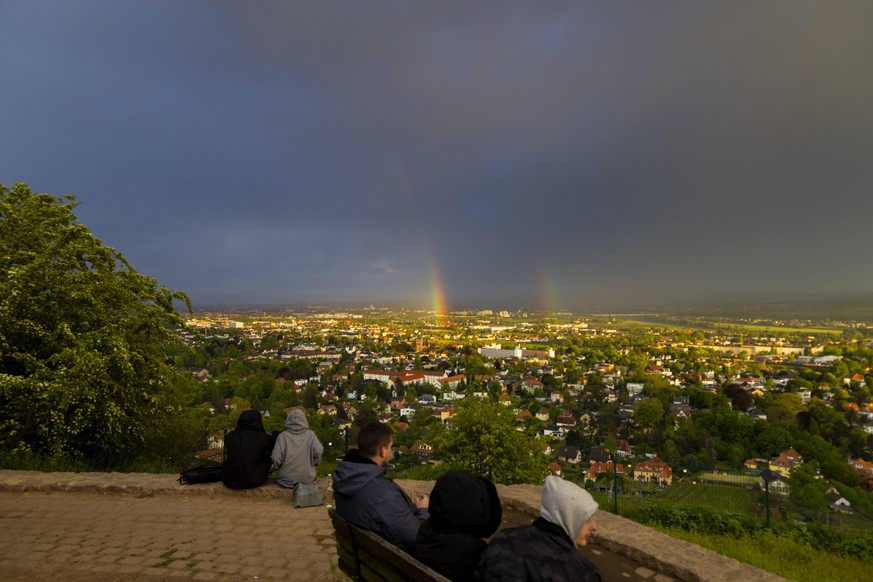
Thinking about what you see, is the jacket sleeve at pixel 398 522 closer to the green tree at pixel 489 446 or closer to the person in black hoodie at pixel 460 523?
the person in black hoodie at pixel 460 523

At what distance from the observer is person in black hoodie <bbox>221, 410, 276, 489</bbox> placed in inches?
235

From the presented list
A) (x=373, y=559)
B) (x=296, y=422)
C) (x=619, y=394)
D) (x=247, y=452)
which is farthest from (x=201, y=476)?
(x=619, y=394)

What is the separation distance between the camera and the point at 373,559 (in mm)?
2764

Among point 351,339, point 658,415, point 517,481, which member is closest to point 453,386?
point 658,415

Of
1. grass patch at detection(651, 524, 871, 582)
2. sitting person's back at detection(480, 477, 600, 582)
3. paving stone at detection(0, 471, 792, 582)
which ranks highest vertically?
sitting person's back at detection(480, 477, 600, 582)

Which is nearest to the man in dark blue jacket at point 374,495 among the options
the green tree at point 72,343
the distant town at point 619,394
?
the distant town at point 619,394

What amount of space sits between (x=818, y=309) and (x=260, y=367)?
343ft

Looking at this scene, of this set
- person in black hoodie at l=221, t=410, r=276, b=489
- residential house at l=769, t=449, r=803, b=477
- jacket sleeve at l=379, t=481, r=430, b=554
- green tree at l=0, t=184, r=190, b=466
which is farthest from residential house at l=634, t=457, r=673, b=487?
green tree at l=0, t=184, r=190, b=466

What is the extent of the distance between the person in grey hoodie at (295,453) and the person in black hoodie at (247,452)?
0.76ft

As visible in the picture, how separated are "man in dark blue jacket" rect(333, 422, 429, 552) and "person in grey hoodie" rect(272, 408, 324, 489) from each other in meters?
2.80

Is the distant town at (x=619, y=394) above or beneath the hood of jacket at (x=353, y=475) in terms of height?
beneath

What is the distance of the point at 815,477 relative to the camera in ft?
43.7

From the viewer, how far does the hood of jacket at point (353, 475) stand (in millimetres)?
3252

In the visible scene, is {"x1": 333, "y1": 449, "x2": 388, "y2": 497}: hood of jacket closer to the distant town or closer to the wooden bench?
the wooden bench
